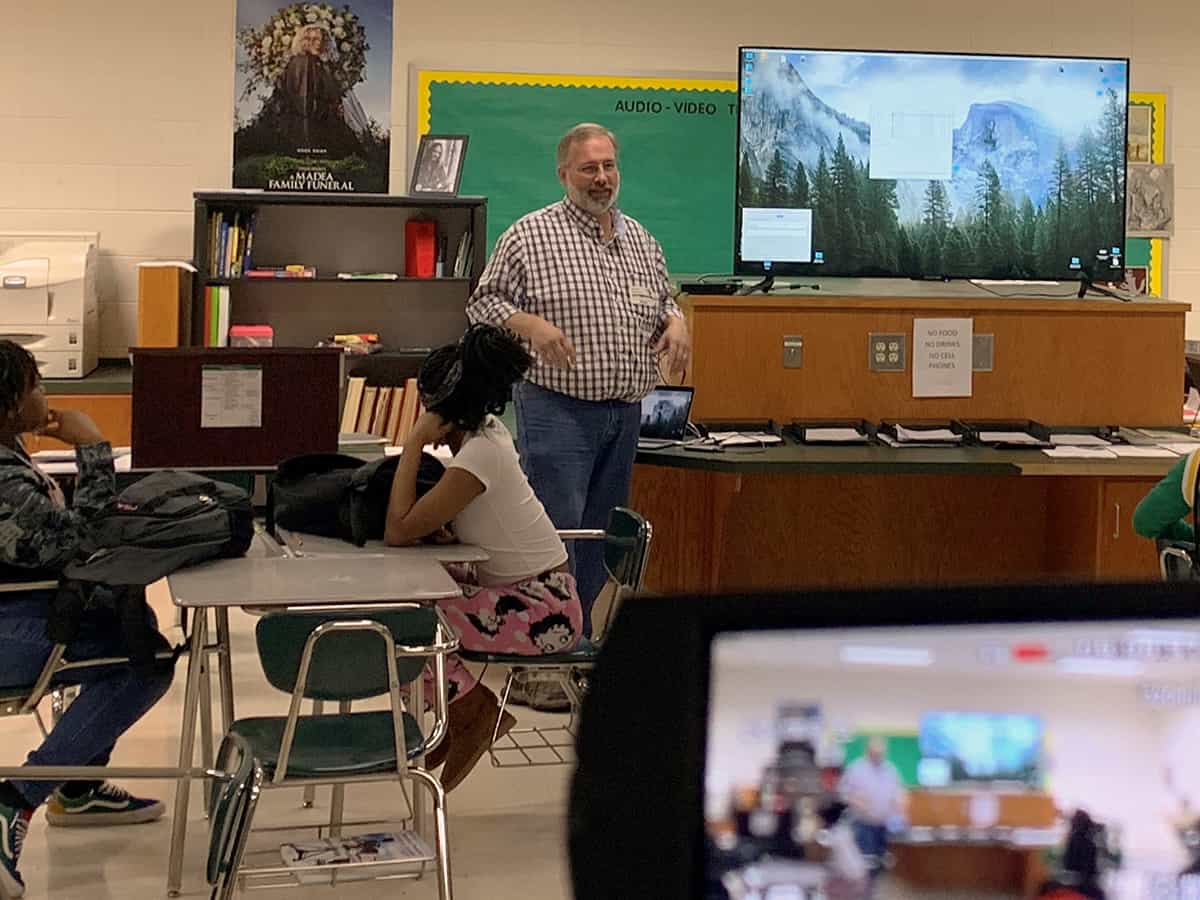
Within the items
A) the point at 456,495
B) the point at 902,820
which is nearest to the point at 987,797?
the point at 902,820

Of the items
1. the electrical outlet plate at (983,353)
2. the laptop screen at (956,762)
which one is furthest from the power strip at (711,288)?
the laptop screen at (956,762)

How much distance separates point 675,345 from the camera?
174 inches

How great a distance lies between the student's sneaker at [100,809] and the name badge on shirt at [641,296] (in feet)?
6.09

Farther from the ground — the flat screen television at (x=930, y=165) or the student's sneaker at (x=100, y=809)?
the flat screen television at (x=930, y=165)

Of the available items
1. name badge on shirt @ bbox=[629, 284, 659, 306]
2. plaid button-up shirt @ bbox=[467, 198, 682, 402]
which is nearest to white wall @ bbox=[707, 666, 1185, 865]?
plaid button-up shirt @ bbox=[467, 198, 682, 402]

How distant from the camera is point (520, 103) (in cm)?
741

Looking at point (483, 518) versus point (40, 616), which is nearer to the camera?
point (40, 616)

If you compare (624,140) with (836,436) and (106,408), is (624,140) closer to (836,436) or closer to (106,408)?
(106,408)

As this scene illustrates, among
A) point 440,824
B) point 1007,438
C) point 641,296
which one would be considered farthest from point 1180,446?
point 440,824

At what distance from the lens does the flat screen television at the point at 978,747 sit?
2.18 feet

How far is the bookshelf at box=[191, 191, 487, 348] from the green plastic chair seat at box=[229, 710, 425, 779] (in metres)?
4.12

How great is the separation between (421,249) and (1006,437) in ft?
10.0

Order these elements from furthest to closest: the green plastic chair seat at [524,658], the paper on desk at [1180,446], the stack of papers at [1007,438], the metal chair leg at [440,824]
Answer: the stack of papers at [1007,438] → the paper on desk at [1180,446] → the green plastic chair seat at [524,658] → the metal chair leg at [440,824]

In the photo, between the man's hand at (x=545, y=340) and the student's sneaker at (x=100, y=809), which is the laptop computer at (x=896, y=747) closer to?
the student's sneaker at (x=100, y=809)
